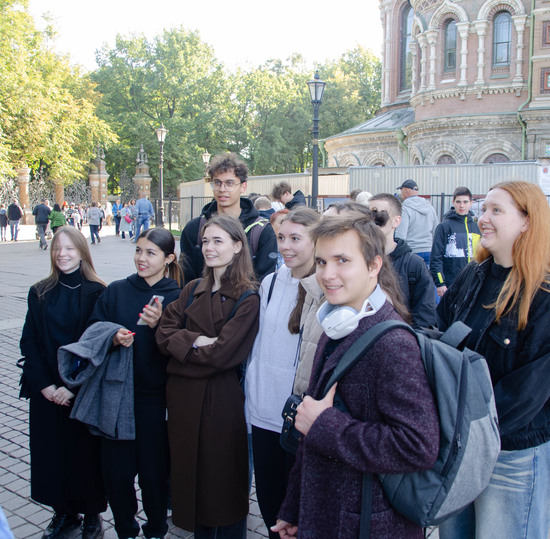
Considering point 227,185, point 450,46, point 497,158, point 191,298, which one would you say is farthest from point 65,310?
point 450,46

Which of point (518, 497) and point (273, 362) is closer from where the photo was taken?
point (518, 497)

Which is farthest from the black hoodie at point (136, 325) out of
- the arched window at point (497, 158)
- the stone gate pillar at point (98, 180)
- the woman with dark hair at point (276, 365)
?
the stone gate pillar at point (98, 180)

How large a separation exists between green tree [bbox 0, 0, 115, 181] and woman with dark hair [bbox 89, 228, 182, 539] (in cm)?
2219

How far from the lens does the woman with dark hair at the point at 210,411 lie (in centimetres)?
291

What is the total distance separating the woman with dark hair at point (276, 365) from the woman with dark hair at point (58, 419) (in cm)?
111

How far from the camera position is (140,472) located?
314 cm

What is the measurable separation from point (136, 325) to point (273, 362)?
894mm

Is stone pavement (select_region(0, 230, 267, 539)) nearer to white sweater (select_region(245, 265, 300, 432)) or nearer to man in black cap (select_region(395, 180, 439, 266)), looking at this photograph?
white sweater (select_region(245, 265, 300, 432))

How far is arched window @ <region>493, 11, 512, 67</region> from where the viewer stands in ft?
80.5

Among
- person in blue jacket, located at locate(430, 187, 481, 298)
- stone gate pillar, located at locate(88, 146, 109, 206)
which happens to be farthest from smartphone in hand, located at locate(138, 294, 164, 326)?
stone gate pillar, located at locate(88, 146, 109, 206)

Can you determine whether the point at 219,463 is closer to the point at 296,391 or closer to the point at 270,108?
the point at 296,391

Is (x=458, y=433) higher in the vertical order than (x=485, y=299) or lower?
lower

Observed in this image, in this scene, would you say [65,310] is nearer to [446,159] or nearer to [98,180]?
[446,159]

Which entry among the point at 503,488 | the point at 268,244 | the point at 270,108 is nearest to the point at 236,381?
the point at 268,244
